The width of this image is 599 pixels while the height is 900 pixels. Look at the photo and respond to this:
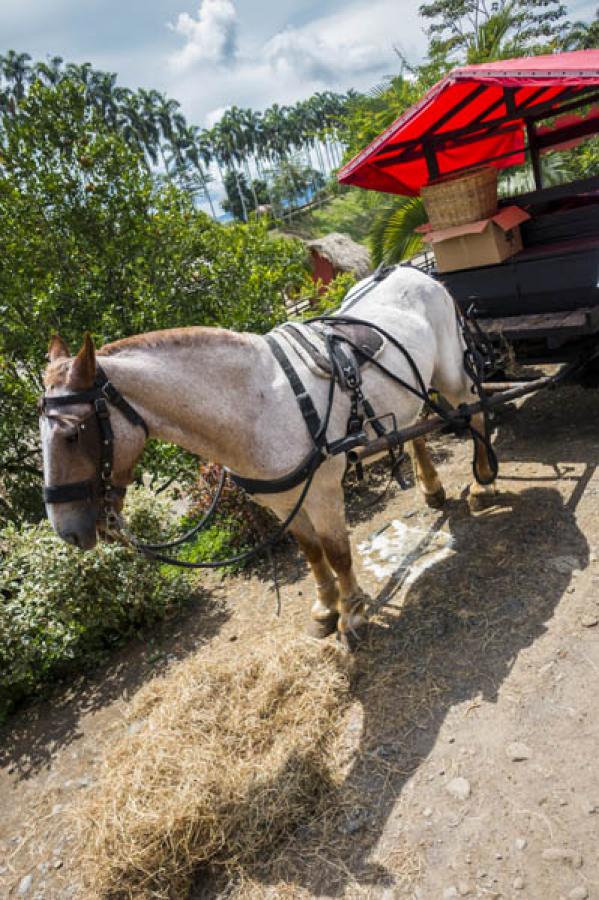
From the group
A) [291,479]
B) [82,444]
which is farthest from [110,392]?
[291,479]

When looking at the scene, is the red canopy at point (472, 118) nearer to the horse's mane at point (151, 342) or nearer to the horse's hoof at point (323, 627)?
the horse's mane at point (151, 342)

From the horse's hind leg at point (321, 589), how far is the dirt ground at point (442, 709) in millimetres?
314

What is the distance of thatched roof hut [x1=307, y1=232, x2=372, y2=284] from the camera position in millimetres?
21594

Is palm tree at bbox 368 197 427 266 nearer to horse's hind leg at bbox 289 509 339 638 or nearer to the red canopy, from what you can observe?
the red canopy

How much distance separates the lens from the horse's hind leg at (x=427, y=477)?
15.5ft

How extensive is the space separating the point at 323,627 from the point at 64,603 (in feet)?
7.26

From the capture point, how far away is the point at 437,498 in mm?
4844

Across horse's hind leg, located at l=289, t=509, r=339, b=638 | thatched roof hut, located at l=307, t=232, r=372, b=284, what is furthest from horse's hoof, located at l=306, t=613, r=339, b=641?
thatched roof hut, located at l=307, t=232, r=372, b=284

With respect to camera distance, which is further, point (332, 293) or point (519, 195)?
point (332, 293)

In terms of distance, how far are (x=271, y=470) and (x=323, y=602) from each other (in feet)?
4.45

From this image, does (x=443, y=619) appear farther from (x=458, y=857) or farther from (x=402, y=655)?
(x=458, y=857)

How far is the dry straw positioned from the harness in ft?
2.59

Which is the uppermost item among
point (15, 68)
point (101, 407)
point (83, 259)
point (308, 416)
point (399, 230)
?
point (15, 68)

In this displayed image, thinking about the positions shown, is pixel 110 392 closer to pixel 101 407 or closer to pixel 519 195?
pixel 101 407
